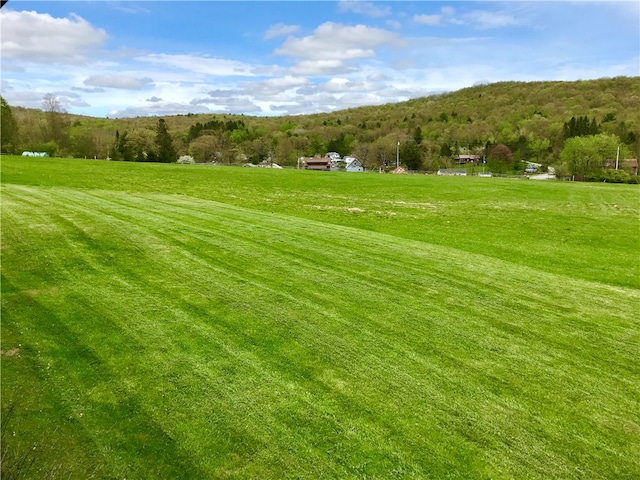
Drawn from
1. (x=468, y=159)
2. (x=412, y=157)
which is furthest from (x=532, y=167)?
(x=412, y=157)

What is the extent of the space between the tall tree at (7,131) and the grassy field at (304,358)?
41.0 m

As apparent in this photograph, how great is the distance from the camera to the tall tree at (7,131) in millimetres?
41906

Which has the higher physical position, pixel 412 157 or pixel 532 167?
pixel 412 157

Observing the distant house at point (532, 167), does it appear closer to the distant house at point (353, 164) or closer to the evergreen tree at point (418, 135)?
the evergreen tree at point (418, 135)

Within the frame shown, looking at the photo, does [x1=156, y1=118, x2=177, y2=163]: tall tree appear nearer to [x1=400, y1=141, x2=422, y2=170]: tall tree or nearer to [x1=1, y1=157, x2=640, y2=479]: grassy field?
[x1=400, y1=141, x2=422, y2=170]: tall tree

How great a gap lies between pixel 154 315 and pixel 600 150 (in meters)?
67.9

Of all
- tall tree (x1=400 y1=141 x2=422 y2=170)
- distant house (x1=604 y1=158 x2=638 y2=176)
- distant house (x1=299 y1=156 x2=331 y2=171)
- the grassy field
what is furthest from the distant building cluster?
the grassy field

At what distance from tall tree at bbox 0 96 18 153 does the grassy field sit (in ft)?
135

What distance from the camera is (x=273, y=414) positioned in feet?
13.1

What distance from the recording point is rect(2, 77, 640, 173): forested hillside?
63.0m

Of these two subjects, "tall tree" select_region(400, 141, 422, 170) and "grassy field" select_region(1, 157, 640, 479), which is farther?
"tall tree" select_region(400, 141, 422, 170)

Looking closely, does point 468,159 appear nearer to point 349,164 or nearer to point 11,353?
point 349,164

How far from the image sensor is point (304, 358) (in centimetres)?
500

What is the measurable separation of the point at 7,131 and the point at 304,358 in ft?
167
